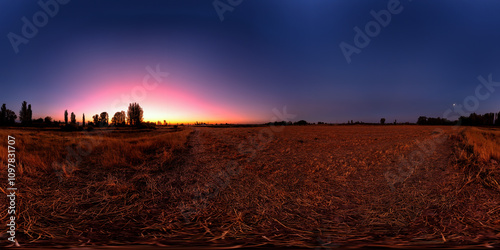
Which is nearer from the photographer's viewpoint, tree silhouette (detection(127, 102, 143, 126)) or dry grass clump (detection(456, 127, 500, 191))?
dry grass clump (detection(456, 127, 500, 191))

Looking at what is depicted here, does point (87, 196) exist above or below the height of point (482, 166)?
below

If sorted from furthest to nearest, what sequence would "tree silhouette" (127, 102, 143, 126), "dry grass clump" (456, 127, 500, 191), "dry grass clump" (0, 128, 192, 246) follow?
1. "tree silhouette" (127, 102, 143, 126)
2. "dry grass clump" (456, 127, 500, 191)
3. "dry grass clump" (0, 128, 192, 246)

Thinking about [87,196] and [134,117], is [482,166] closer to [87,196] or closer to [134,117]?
[87,196]

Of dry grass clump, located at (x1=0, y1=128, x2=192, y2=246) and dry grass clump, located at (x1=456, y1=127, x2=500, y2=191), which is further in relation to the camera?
dry grass clump, located at (x1=456, y1=127, x2=500, y2=191)

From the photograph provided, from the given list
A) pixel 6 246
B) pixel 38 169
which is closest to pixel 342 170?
pixel 6 246

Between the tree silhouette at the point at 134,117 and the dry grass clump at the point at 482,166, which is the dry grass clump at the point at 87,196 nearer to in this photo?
the dry grass clump at the point at 482,166

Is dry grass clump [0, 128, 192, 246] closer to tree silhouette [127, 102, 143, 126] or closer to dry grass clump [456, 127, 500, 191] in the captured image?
dry grass clump [456, 127, 500, 191]

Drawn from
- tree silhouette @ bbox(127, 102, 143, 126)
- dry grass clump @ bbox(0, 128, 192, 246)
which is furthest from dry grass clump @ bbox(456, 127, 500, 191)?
tree silhouette @ bbox(127, 102, 143, 126)

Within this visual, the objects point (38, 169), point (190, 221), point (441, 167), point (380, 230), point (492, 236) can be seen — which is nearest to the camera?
point (492, 236)

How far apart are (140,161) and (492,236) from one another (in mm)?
6526

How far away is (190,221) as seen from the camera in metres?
2.63

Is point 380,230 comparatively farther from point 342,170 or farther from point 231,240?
point 342,170

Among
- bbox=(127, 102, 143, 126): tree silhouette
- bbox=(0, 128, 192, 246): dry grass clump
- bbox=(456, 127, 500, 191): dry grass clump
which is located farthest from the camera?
bbox=(127, 102, 143, 126): tree silhouette

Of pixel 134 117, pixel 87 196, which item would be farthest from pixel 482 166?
pixel 134 117
